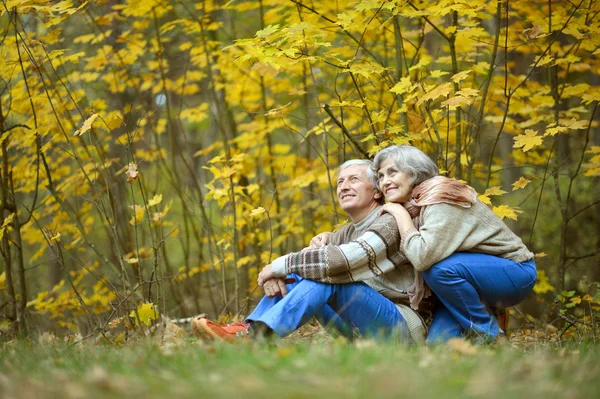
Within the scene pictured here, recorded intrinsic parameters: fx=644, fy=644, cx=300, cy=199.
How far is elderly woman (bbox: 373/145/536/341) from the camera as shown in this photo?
3.24 metres

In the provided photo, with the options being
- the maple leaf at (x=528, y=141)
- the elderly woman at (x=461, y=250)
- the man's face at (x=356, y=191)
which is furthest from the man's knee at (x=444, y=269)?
the maple leaf at (x=528, y=141)

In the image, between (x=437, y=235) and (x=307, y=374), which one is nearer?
(x=307, y=374)

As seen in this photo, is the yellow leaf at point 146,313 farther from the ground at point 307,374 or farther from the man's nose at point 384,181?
the man's nose at point 384,181

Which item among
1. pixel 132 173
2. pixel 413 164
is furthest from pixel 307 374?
pixel 132 173

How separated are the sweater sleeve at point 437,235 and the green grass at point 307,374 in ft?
2.18

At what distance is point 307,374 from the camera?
192 centimetres

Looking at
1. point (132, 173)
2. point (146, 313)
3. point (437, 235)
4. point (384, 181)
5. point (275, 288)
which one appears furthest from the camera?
point (146, 313)

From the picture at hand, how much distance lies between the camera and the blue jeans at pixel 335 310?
124 inches

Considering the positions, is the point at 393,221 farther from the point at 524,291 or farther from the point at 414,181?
the point at 524,291

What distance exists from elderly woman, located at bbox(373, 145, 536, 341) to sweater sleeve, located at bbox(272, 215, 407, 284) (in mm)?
90

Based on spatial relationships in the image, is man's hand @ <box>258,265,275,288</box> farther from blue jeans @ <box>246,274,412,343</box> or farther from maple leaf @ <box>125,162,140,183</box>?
maple leaf @ <box>125,162,140,183</box>

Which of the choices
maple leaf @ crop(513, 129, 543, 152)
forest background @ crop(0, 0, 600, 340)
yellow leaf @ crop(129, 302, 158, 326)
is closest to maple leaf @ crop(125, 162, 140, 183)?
forest background @ crop(0, 0, 600, 340)

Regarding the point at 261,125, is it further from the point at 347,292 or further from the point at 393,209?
the point at 347,292

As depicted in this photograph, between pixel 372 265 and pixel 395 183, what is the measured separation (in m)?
0.50
